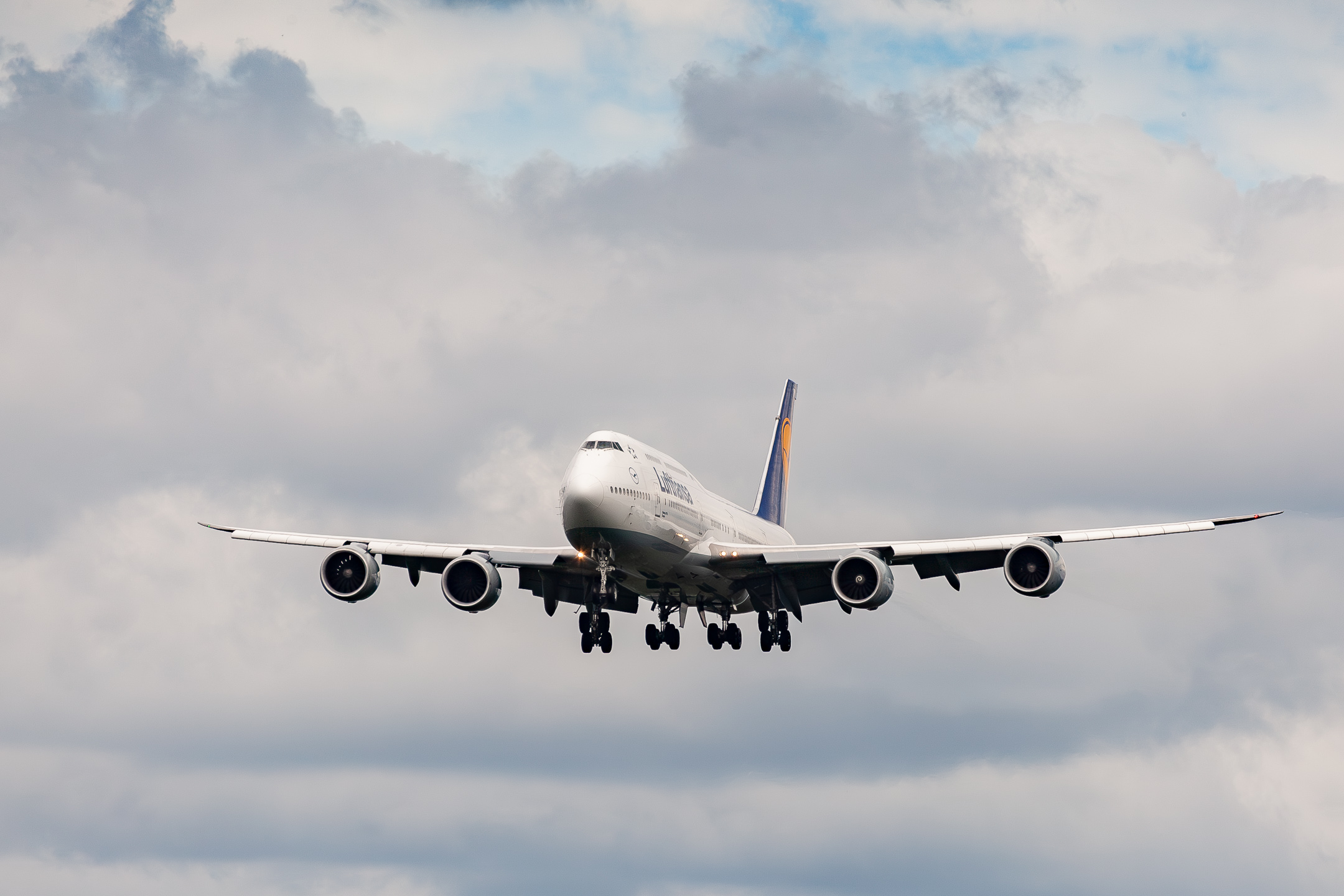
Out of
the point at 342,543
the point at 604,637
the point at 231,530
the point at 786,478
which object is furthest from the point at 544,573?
the point at 786,478

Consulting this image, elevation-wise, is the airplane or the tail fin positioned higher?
the tail fin

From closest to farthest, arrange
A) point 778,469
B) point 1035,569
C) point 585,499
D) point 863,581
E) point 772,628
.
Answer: point 585,499 → point 1035,569 → point 863,581 → point 772,628 → point 778,469

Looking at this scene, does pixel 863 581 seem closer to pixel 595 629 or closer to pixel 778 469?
pixel 595 629

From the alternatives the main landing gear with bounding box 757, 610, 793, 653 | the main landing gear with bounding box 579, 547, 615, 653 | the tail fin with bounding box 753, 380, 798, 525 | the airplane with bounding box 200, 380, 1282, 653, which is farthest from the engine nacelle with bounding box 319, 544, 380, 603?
the tail fin with bounding box 753, 380, 798, 525

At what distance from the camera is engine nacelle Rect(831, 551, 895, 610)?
6188 centimetres

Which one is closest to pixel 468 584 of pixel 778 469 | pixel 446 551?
pixel 446 551

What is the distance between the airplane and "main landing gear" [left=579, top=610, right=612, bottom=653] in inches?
2.4

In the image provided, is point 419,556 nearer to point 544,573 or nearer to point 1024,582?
point 544,573

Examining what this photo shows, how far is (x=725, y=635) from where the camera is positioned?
7519 centimetres

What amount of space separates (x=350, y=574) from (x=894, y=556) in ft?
73.5

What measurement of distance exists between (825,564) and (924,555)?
14.6 feet

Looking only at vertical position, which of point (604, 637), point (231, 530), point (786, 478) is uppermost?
point (786, 478)

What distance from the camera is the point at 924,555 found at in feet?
207

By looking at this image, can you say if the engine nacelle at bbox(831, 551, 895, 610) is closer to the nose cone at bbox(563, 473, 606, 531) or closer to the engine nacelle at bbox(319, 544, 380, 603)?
the nose cone at bbox(563, 473, 606, 531)
